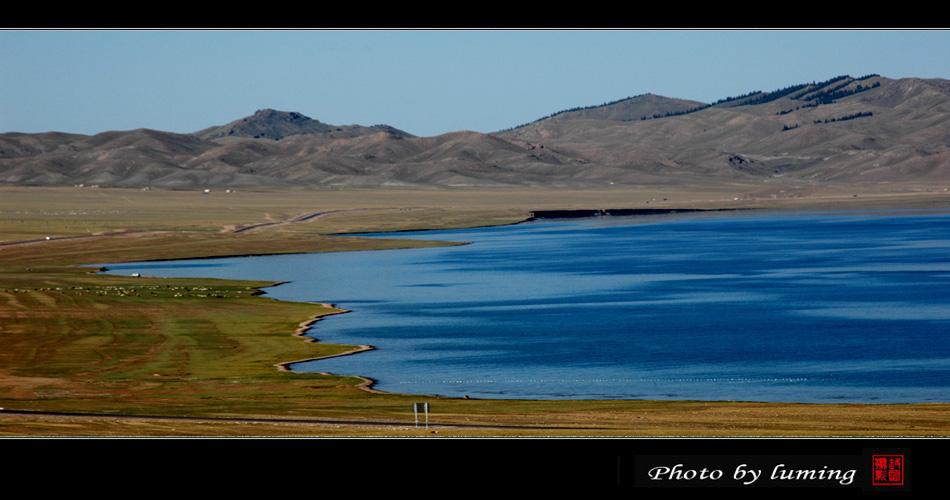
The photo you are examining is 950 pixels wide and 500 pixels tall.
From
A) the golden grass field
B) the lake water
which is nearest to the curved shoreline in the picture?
the golden grass field

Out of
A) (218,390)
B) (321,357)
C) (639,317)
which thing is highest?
(218,390)

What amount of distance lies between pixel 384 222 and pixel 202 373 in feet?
459

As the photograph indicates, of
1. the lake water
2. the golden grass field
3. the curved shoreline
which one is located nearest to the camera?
the golden grass field

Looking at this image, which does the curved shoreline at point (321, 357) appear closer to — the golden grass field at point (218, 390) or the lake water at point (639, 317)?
the golden grass field at point (218, 390)

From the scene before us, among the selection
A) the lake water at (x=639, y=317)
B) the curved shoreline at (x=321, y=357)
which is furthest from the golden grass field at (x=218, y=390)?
the lake water at (x=639, y=317)

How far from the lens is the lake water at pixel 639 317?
1743 inches

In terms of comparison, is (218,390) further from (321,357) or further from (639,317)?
(639,317)

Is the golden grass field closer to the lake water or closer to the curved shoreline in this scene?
the curved shoreline

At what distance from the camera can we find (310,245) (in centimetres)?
13075

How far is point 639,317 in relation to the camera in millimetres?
65062

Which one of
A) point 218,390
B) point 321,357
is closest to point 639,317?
point 321,357

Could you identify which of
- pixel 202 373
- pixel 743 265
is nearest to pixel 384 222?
pixel 743 265

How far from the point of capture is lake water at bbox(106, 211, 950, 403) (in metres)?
44.3
